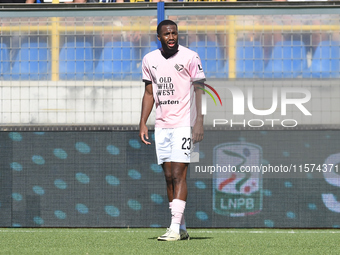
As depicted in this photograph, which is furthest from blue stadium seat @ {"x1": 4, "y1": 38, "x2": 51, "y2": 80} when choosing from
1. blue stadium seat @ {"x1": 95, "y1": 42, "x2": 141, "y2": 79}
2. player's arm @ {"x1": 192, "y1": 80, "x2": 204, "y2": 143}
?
player's arm @ {"x1": 192, "y1": 80, "x2": 204, "y2": 143}

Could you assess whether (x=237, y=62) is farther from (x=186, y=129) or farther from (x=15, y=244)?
(x=15, y=244)

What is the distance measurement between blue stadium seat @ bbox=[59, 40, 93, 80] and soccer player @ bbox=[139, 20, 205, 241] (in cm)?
153

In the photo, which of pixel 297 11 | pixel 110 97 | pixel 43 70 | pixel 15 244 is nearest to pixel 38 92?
pixel 43 70

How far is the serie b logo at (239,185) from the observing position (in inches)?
277

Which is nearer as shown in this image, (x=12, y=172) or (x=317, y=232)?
(x=317, y=232)

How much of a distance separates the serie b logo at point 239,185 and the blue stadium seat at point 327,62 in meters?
0.92

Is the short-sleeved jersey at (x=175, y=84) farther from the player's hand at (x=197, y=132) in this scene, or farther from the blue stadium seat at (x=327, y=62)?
the blue stadium seat at (x=327, y=62)

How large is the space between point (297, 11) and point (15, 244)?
3.48 meters

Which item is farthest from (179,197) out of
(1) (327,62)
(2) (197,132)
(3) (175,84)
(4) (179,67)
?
(1) (327,62)

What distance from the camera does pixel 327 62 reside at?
7.07m

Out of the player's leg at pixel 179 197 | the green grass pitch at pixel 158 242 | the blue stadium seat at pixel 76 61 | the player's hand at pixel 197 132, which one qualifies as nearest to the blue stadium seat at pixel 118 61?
the blue stadium seat at pixel 76 61

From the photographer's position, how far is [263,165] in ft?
23.1

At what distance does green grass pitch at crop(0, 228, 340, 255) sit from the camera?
493cm

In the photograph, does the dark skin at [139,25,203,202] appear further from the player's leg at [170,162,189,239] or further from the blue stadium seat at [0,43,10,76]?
the blue stadium seat at [0,43,10,76]
